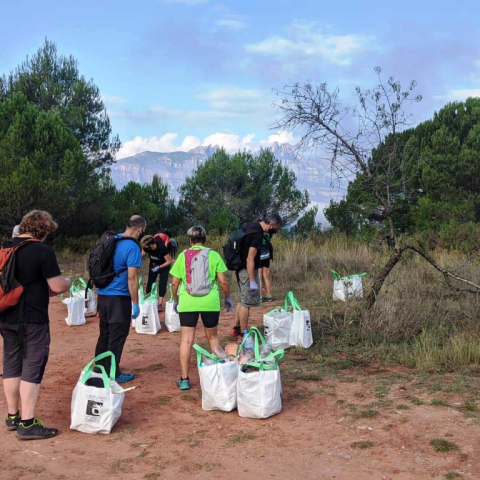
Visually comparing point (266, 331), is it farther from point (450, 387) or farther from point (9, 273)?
point (9, 273)

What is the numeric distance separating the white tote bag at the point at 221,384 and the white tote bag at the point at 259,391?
0.41 feet

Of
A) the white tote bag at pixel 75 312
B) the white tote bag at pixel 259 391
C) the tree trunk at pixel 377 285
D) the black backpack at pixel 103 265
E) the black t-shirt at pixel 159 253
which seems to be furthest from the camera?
the black t-shirt at pixel 159 253

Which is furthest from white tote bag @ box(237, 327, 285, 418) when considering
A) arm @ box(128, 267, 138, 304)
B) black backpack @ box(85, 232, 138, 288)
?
black backpack @ box(85, 232, 138, 288)

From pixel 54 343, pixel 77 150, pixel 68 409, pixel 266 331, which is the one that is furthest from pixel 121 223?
pixel 68 409

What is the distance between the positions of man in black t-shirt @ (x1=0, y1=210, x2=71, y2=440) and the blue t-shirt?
4.12ft

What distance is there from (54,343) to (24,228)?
396cm

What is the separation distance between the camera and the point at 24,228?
4520mm

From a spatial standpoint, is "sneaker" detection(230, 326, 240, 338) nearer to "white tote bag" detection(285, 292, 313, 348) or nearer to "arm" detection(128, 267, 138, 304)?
"white tote bag" detection(285, 292, 313, 348)

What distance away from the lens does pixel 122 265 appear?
19.2 feet

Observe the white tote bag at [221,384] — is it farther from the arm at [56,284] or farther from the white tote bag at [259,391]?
the arm at [56,284]

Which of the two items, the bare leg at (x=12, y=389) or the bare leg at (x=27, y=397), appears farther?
the bare leg at (x=12, y=389)

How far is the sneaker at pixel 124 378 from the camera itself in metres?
6.25

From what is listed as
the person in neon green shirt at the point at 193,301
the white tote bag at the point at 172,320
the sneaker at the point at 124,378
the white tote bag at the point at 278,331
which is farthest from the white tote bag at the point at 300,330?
the white tote bag at the point at 172,320

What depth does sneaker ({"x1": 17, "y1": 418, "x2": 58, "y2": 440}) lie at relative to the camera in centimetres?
447
